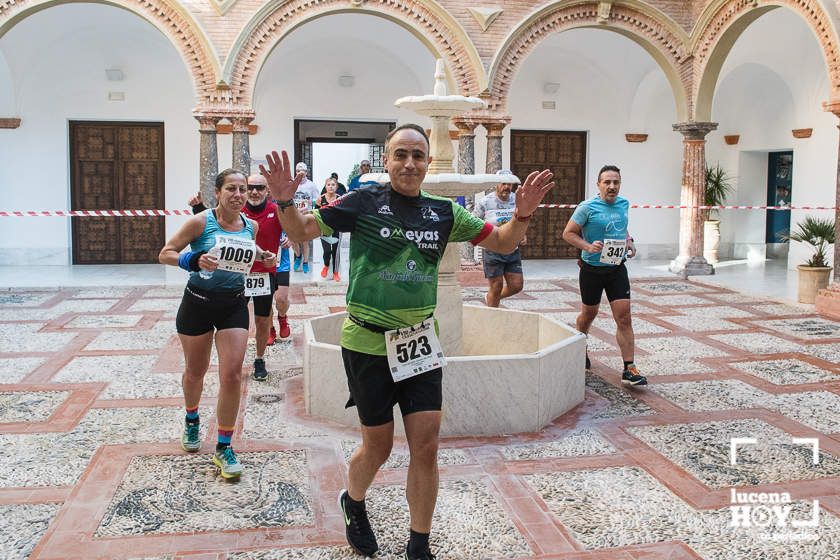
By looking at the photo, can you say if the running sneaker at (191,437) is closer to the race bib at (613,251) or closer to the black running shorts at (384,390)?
the black running shorts at (384,390)

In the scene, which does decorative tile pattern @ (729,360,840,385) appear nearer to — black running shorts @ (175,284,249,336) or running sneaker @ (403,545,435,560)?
running sneaker @ (403,545,435,560)

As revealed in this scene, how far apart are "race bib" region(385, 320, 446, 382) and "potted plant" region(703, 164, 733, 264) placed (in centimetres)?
1356

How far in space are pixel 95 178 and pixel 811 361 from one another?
13073 millimetres

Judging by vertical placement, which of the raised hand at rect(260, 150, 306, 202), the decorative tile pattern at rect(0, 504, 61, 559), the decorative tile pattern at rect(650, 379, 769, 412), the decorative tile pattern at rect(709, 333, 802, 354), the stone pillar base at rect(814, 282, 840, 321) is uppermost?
the raised hand at rect(260, 150, 306, 202)

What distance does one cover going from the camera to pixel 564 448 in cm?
514

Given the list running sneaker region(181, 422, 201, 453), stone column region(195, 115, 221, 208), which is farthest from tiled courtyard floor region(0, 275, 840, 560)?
stone column region(195, 115, 221, 208)

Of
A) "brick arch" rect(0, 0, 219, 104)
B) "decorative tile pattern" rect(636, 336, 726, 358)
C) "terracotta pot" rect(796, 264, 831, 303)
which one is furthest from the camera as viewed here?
"brick arch" rect(0, 0, 219, 104)

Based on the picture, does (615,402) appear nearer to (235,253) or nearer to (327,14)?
(235,253)

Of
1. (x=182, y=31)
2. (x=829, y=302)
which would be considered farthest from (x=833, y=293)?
(x=182, y=31)

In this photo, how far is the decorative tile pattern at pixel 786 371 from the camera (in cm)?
697

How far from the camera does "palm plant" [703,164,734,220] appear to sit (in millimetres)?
16609

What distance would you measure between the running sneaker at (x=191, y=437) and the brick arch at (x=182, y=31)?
9.04 metres

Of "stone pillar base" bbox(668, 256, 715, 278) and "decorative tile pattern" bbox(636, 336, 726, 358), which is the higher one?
"stone pillar base" bbox(668, 256, 715, 278)

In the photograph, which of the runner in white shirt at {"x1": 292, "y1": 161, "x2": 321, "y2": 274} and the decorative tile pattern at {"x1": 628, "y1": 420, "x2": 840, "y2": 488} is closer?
the decorative tile pattern at {"x1": 628, "y1": 420, "x2": 840, "y2": 488}
